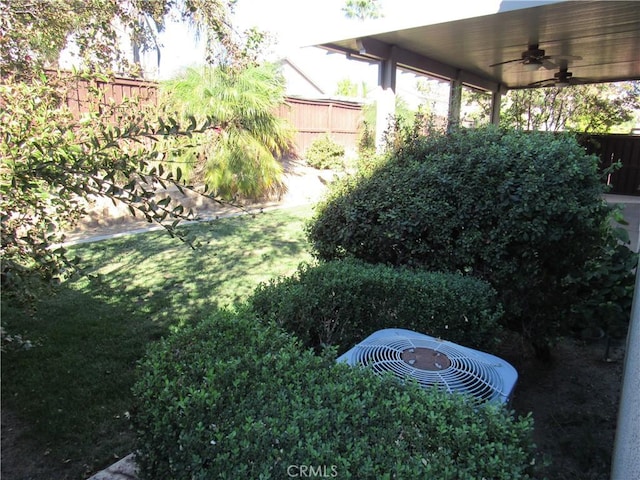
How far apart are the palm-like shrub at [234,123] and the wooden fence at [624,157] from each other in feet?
33.4

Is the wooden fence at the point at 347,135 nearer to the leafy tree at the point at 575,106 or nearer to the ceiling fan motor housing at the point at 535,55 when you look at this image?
the leafy tree at the point at 575,106

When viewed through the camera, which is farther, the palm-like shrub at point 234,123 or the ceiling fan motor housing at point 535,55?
the palm-like shrub at point 234,123

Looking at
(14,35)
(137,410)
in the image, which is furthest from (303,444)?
(14,35)

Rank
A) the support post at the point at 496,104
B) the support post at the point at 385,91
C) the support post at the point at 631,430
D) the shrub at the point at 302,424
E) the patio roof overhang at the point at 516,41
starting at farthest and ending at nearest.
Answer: the support post at the point at 496,104
the support post at the point at 385,91
the patio roof overhang at the point at 516,41
the support post at the point at 631,430
the shrub at the point at 302,424

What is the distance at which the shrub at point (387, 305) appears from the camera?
267 centimetres

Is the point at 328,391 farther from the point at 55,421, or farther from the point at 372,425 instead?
the point at 55,421

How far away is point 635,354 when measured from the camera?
188 cm

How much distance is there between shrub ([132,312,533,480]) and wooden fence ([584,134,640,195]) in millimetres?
15268

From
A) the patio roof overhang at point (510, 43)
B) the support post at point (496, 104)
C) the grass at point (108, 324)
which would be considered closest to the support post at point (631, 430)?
the grass at point (108, 324)

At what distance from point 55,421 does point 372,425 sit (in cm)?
210

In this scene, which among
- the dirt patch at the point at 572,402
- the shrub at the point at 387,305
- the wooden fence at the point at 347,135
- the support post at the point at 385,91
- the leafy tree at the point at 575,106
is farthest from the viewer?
the leafy tree at the point at 575,106

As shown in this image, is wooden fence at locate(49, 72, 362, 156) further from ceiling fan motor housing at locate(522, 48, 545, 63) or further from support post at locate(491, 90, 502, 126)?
ceiling fan motor housing at locate(522, 48, 545, 63)

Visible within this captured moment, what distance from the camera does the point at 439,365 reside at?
6.61 feet

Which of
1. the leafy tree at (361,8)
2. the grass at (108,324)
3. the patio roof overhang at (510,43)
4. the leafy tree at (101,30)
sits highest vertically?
the leafy tree at (361,8)
